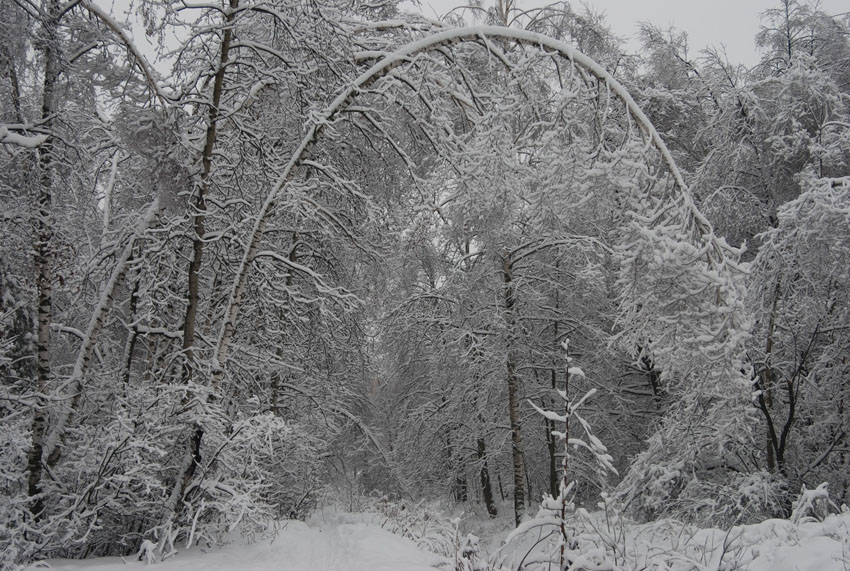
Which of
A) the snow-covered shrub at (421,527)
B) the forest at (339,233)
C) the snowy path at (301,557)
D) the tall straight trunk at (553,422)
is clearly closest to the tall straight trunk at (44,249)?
the forest at (339,233)

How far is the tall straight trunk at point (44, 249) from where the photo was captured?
4.68 m

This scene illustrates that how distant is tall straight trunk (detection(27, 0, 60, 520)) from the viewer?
4.68 meters

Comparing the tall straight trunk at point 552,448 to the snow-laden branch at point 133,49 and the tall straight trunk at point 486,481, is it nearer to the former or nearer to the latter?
the tall straight trunk at point 486,481

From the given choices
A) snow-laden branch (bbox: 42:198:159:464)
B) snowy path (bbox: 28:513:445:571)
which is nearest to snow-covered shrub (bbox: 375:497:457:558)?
snowy path (bbox: 28:513:445:571)

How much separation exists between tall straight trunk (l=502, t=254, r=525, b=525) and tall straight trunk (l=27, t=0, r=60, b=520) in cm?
781

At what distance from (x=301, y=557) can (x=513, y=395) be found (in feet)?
21.3

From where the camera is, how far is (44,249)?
16.0 feet

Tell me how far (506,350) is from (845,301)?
5.59 m

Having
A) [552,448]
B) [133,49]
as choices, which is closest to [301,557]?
[133,49]

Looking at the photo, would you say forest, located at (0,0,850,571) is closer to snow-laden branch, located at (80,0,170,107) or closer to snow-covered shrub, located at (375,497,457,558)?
snow-laden branch, located at (80,0,170,107)

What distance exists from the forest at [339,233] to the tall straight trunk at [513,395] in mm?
117

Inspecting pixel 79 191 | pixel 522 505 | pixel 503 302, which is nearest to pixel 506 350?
pixel 503 302

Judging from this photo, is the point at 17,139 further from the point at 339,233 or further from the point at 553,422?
the point at 553,422

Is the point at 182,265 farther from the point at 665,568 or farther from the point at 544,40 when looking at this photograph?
the point at 665,568
